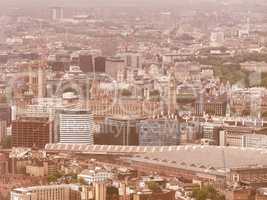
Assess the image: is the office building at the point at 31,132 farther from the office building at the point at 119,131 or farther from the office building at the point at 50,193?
the office building at the point at 50,193

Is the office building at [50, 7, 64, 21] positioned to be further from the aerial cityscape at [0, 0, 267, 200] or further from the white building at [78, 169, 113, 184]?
the white building at [78, 169, 113, 184]

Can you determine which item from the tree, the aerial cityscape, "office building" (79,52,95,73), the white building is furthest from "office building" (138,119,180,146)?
"office building" (79,52,95,73)

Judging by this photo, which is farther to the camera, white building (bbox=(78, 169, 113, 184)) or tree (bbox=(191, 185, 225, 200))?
white building (bbox=(78, 169, 113, 184))

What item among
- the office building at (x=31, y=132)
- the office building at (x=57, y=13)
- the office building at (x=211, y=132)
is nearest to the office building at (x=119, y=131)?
the office building at (x=31, y=132)

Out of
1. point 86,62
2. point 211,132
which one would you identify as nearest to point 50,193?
point 211,132

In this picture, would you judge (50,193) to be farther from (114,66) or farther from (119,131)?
(114,66)
